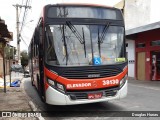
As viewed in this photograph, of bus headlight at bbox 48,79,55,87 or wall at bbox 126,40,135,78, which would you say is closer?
bus headlight at bbox 48,79,55,87

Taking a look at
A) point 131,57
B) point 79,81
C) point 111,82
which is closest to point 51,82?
point 79,81

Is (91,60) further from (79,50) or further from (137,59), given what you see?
(137,59)

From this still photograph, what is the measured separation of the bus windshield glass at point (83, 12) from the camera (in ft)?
23.3

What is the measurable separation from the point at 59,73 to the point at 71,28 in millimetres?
1361

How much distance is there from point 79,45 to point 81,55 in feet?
0.97

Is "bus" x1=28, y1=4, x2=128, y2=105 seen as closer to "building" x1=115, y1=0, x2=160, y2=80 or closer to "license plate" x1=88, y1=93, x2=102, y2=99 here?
"license plate" x1=88, y1=93, x2=102, y2=99

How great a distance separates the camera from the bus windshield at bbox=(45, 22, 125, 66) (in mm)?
6809

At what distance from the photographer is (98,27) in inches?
285

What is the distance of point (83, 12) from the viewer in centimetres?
733

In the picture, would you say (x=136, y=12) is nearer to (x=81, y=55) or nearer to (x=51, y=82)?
(x=81, y=55)

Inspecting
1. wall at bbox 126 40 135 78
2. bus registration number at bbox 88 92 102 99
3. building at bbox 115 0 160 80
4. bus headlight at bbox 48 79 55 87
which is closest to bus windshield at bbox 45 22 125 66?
bus headlight at bbox 48 79 55 87

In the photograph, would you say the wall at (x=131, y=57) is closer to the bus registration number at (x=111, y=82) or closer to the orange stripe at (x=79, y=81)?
the bus registration number at (x=111, y=82)

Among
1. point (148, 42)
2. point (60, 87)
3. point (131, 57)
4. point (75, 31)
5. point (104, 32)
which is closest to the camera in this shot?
point (60, 87)

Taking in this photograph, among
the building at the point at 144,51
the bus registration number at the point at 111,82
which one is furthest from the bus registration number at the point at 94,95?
the building at the point at 144,51
